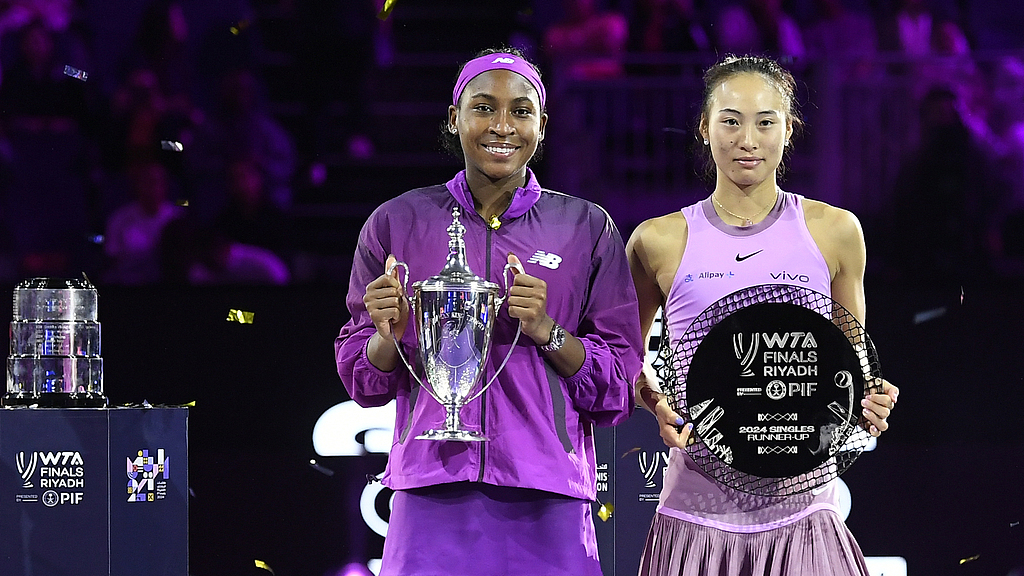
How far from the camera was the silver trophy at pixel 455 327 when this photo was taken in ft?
6.15

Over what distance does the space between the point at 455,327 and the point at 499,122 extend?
39cm

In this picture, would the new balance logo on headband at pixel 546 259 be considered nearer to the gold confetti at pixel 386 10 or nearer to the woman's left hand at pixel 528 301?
the woman's left hand at pixel 528 301

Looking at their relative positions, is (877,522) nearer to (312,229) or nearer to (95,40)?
(312,229)

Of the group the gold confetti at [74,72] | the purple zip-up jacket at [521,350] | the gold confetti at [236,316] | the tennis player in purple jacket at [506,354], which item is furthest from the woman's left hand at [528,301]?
the gold confetti at [74,72]

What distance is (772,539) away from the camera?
2096 mm

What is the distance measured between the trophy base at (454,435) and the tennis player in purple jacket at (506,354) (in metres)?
0.10

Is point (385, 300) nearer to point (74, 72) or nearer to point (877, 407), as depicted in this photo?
point (877, 407)

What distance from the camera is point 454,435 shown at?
5.99ft

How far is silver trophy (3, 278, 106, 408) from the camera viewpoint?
361cm

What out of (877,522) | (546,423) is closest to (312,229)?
(877,522)

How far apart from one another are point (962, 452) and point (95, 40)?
11.9 feet

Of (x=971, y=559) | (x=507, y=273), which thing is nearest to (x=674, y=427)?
(x=507, y=273)

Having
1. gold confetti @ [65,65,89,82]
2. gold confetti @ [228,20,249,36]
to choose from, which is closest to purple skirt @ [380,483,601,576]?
gold confetti @ [65,65,89,82]

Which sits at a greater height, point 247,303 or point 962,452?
point 247,303
